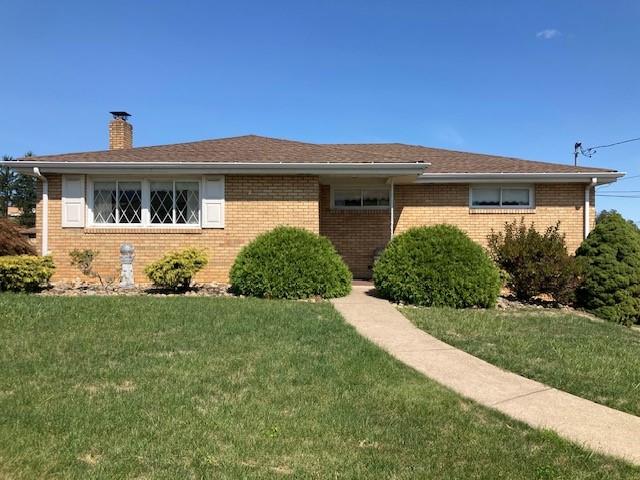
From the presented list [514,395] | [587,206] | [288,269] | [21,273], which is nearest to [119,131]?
[21,273]

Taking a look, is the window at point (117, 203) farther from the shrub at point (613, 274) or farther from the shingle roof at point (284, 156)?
the shrub at point (613, 274)

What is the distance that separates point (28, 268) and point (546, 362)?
942cm

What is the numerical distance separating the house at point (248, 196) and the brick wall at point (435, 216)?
3 centimetres

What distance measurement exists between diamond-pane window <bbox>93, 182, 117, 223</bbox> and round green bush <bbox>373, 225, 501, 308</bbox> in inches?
268

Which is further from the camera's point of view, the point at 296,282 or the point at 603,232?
the point at 603,232

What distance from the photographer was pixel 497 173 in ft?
43.0

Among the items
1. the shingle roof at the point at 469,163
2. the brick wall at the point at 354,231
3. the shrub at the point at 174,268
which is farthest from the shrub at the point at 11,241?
the shingle roof at the point at 469,163

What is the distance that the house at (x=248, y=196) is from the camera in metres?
11.8

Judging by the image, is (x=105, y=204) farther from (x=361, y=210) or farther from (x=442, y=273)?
(x=442, y=273)

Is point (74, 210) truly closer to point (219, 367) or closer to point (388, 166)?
point (388, 166)

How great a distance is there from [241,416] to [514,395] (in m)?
2.60

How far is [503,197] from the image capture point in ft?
45.2

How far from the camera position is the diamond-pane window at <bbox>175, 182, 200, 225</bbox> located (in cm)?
1235

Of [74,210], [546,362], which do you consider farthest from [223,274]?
[546,362]
